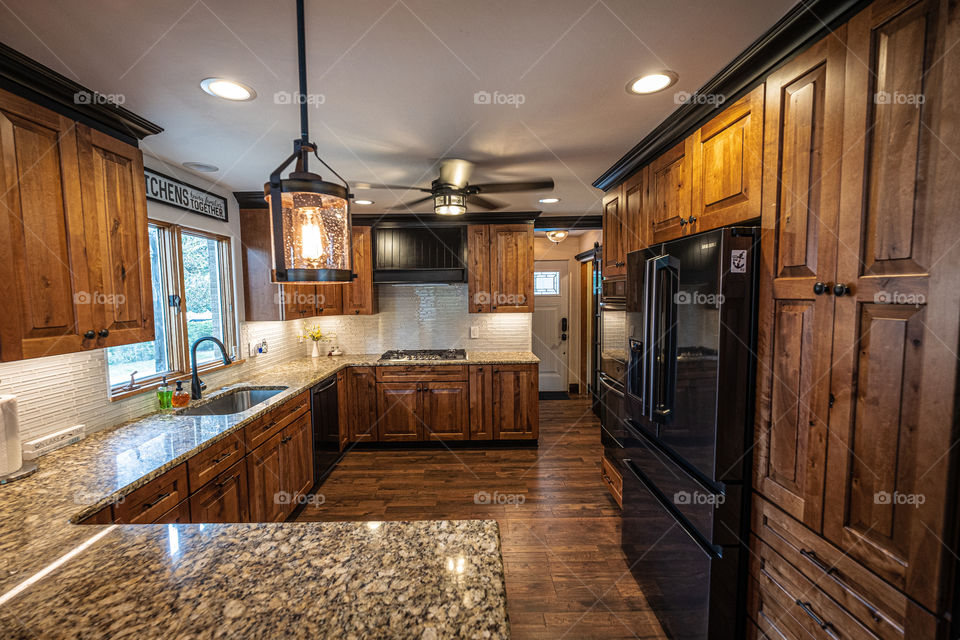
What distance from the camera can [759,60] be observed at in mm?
1443

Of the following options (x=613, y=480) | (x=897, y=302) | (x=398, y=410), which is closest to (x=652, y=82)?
(x=897, y=302)

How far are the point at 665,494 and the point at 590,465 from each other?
6.12ft

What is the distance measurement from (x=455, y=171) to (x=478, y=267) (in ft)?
5.68

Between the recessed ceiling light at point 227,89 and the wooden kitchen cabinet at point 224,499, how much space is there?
6.12ft

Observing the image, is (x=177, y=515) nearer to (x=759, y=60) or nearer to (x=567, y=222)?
(x=759, y=60)

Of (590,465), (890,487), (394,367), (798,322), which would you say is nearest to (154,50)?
(798,322)

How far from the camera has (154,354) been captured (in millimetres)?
2549

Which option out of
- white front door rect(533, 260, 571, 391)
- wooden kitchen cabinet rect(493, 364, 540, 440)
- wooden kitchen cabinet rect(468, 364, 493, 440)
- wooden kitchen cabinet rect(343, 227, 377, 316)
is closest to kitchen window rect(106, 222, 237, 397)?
wooden kitchen cabinet rect(343, 227, 377, 316)

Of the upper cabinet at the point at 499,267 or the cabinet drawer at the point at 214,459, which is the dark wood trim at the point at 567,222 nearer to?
the upper cabinet at the point at 499,267

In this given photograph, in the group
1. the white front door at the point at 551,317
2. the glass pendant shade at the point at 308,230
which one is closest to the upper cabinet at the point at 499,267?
the white front door at the point at 551,317

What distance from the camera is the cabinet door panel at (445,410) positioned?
405 cm

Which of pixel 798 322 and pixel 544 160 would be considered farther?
pixel 544 160

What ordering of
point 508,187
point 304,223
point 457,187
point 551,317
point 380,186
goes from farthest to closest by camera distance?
1. point 551,317
2. point 380,186
3. point 457,187
4. point 508,187
5. point 304,223

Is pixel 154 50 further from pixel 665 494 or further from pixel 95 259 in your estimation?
pixel 665 494
